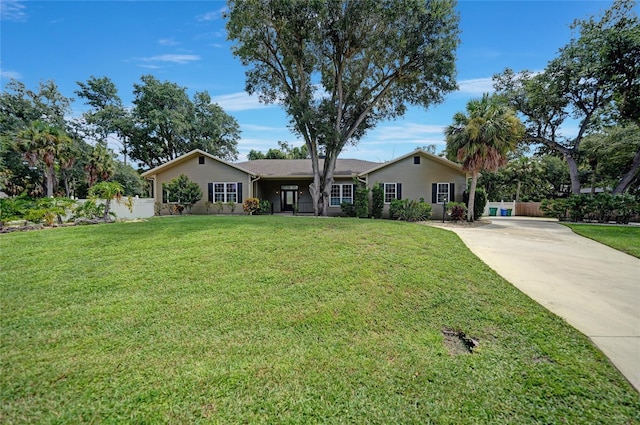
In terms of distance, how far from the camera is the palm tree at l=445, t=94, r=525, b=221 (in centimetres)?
1373

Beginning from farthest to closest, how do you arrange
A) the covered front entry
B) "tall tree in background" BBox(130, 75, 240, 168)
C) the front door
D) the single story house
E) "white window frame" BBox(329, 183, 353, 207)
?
"tall tree in background" BBox(130, 75, 240, 168) < the front door < the covered front entry < "white window frame" BBox(329, 183, 353, 207) < the single story house

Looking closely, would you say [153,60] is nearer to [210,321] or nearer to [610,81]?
[210,321]

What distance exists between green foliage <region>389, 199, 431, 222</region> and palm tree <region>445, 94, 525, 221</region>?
3.01 metres

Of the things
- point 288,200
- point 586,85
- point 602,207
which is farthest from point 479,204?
point 288,200

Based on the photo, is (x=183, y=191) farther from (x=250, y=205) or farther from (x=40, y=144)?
(x=40, y=144)

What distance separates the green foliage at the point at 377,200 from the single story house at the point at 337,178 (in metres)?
0.79

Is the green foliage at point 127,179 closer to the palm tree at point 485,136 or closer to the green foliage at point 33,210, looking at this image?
the green foliage at point 33,210

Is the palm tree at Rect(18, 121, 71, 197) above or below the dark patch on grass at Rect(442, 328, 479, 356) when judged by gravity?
above

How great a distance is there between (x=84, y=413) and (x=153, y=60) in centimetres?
1383

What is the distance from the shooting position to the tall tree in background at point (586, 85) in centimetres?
1587

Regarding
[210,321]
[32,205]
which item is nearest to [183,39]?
[32,205]

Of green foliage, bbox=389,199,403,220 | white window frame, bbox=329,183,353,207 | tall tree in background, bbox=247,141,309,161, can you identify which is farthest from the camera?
tall tree in background, bbox=247,141,309,161

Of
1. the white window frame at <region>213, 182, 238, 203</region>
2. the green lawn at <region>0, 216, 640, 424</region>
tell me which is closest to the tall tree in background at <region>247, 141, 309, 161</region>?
the white window frame at <region>213, 182, 238, 203</region>

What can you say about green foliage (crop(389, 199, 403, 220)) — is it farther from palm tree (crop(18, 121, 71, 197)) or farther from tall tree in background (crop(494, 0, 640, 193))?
palm tree (crop(18, 121, 71, 197))
